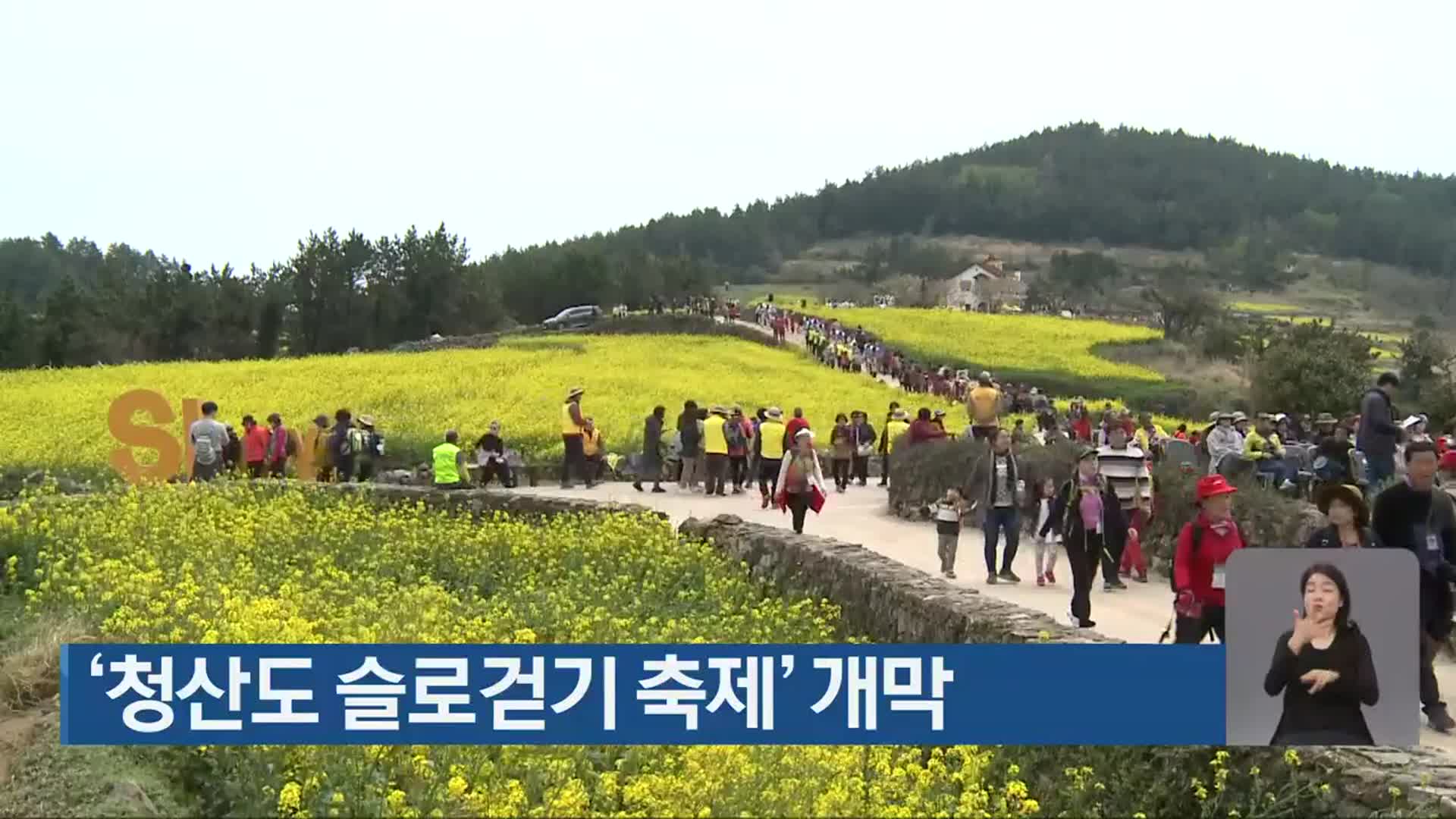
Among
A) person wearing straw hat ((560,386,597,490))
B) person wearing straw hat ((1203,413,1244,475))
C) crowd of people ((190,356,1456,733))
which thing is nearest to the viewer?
crowd of people ((190,356,1456,733))

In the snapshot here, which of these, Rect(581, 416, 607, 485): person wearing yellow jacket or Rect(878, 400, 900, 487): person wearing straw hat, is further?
Rect(581, 416, 607, 485): person wearing yellow jacket

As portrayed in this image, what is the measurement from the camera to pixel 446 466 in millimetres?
18016

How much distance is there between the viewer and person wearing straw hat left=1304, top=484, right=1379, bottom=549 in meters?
7.21

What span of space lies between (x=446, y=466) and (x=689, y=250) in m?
136

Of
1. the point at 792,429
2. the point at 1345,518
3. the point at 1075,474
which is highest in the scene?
the point at 1345,518

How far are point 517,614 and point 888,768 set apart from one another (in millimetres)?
3617

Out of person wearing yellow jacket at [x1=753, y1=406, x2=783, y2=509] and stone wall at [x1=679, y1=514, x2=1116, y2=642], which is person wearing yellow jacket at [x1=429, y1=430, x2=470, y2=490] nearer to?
person wearing yellow jacket at [x1=753, y1=406, x2=783, y2=509]

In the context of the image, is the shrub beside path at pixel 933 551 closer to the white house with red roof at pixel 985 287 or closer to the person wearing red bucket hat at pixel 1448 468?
the person wearing red bucket hat at pixel 1448 468

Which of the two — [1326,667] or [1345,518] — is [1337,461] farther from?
[1326,667]

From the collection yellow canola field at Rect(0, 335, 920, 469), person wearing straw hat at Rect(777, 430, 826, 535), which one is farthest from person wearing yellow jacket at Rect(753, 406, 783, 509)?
yellow canola field at Rect(0, 335, 920, 469)

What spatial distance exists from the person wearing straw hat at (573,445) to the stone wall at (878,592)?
7242 millimetres

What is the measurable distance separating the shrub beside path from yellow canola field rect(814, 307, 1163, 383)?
1107 inches

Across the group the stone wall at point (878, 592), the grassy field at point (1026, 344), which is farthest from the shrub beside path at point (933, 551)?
the grassy field at point (1026, 344)

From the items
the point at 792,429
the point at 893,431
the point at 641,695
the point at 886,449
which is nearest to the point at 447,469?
the point at 792,429
